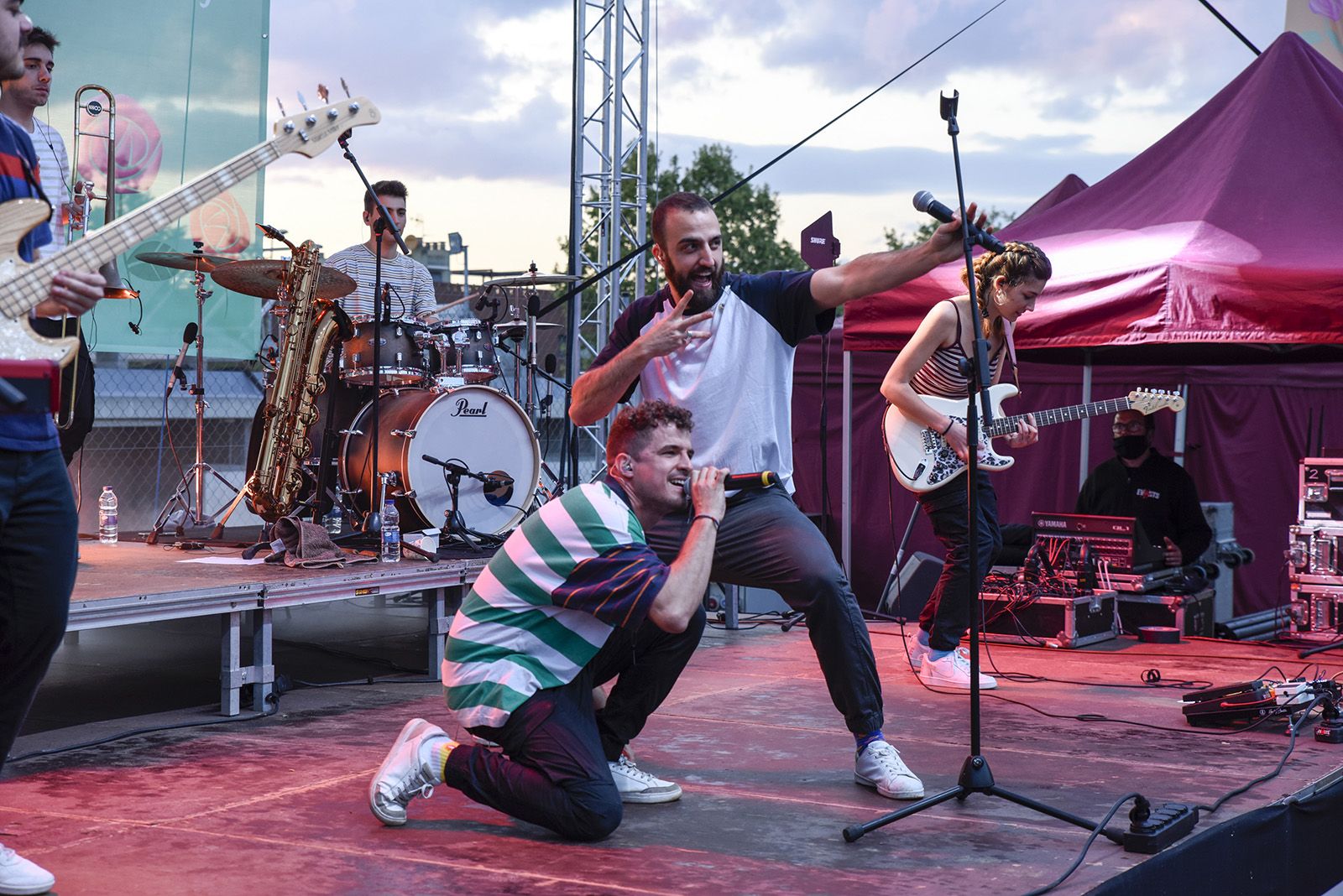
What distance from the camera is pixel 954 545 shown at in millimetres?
6211

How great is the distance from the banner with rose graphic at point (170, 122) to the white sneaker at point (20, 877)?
6938 mm

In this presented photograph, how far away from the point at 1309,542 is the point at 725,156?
58524mm

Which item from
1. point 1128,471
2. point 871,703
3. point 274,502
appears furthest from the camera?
point 1128,471

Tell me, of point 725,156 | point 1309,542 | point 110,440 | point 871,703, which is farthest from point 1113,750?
point 725,156

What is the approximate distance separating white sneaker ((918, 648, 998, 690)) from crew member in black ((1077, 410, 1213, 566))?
2.85m

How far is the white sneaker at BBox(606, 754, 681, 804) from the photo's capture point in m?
4.04

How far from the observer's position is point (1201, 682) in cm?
646

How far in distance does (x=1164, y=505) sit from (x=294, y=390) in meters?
5.68

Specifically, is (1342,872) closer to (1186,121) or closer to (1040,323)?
(1040,323)

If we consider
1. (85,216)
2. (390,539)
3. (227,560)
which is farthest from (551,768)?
(85,216)

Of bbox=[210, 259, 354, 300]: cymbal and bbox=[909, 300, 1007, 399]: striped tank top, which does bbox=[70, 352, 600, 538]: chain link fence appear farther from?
bbox=[909, 300, 1007, 399]: striped tank top

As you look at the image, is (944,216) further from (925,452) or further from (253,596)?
(253,596)

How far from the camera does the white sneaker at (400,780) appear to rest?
3.75 m

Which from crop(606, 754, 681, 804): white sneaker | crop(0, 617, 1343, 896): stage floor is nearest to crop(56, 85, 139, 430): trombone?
crop(0, 617, 1343, 896): stage floor
